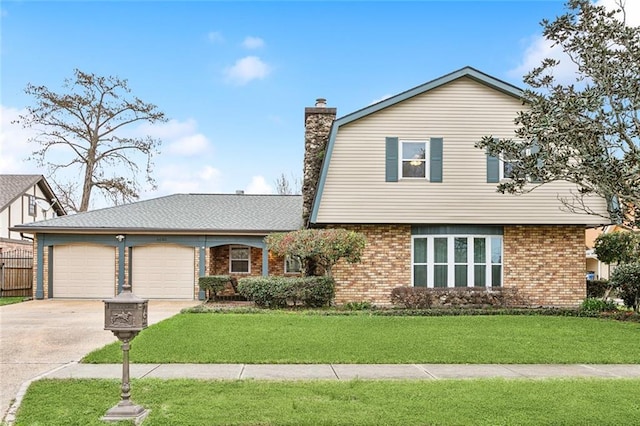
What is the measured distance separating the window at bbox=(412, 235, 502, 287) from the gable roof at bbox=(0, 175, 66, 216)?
71.1 feet

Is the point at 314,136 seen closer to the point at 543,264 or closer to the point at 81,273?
the point at 543,264

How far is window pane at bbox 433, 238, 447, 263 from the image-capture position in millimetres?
16656

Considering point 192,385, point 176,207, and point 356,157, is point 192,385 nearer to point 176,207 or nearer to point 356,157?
point 356,157

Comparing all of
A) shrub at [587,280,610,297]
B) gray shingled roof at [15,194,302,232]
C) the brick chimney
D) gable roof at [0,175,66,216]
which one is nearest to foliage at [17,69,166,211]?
gable roof at [0,175,66,216]

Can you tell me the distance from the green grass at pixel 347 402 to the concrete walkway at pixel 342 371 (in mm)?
400

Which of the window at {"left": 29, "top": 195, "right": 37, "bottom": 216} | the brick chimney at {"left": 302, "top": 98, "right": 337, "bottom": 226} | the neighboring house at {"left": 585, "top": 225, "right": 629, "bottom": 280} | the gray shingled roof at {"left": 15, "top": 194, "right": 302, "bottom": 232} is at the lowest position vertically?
the neighboring house at {"left": 585, "top": 225, "right": 629, "bottom": 280}

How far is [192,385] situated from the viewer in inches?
263

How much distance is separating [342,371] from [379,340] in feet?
8.63

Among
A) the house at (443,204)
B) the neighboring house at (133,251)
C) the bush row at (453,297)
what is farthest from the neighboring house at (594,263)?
the neighboring house at (133,251)

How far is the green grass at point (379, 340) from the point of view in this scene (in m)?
8.62

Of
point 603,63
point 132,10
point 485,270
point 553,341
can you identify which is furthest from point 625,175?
point 132,10

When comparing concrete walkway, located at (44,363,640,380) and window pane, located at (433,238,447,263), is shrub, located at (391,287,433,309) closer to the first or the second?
window pane, located at (433,238,447,263)

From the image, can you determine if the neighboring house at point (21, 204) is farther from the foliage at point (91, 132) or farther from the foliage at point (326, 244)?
the foliage at point (326, 244)

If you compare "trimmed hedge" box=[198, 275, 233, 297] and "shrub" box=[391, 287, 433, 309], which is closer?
"shrub" box=[391, 287, 433, 309]
